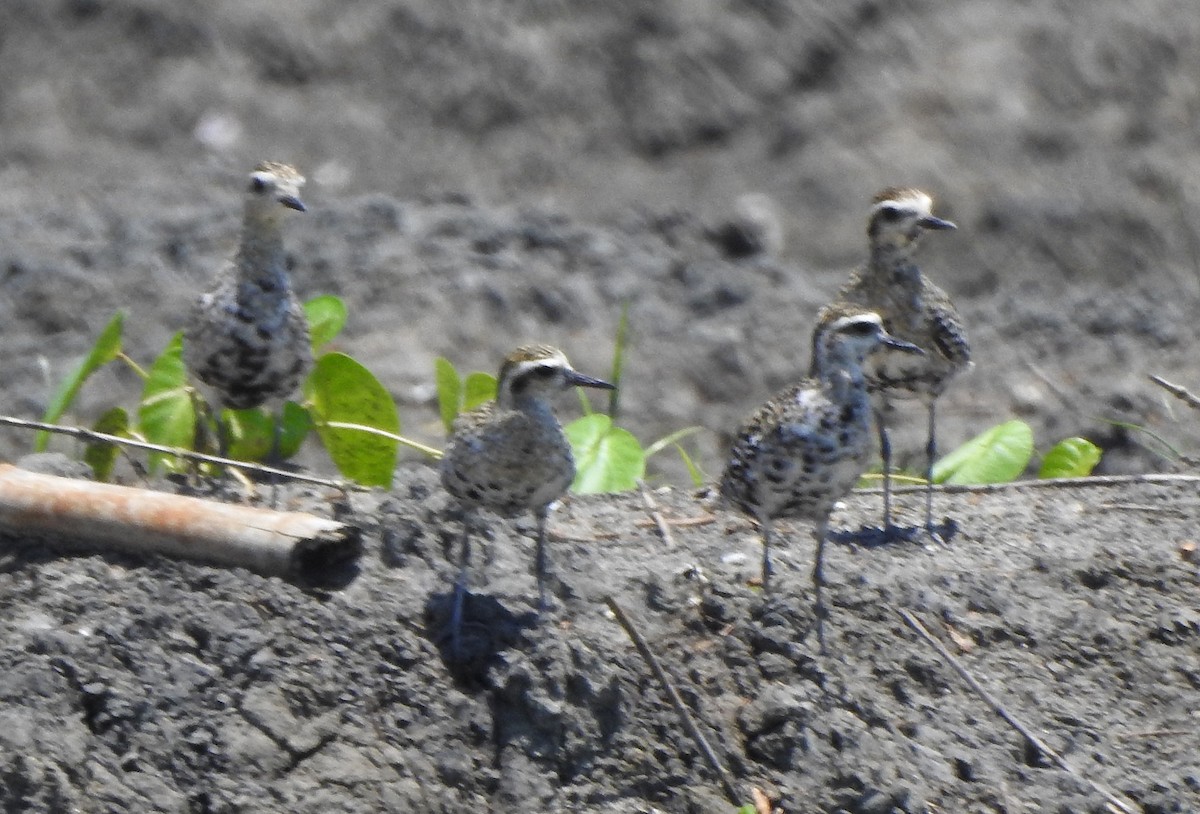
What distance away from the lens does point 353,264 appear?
10.6 meters

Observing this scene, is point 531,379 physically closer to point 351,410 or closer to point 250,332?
point 250,332

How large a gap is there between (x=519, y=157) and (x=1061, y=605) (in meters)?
6.70

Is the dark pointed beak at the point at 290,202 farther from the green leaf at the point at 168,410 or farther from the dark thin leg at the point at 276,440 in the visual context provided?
the dark thin leg at the point at 276,440

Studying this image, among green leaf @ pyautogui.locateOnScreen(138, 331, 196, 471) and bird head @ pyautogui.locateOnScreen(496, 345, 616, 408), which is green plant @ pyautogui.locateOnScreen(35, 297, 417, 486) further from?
bird head @ pyautogui.locateOnScreen(496, 345, 616, 408)

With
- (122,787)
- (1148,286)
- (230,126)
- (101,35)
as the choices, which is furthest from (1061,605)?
(101,35)

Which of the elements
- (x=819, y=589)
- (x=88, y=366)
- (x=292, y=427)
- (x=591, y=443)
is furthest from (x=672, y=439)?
(x=819, y=589)

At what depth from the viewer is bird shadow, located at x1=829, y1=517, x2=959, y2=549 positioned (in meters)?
7.02

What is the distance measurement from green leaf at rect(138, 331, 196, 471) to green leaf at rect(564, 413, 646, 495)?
1611 mm

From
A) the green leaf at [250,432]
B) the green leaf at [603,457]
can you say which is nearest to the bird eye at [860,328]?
the green leaf at [603,457]

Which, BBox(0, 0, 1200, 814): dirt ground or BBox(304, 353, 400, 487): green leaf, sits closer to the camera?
BBox(0, 0, 1200, 814): dirt ground

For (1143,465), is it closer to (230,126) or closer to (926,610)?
(926,610)

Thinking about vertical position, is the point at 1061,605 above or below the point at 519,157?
below

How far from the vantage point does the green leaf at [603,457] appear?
25.8 ft

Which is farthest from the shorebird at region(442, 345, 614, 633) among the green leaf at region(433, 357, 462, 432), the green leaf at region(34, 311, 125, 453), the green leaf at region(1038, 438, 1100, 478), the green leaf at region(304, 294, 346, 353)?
the green leaf at region(1038, 438, 1100, 478)
